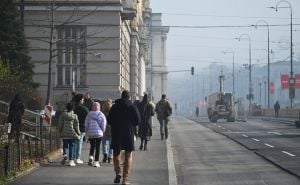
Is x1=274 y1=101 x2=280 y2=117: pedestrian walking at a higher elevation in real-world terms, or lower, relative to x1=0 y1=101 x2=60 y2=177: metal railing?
higher

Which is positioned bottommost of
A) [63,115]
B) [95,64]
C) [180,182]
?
[180,182]

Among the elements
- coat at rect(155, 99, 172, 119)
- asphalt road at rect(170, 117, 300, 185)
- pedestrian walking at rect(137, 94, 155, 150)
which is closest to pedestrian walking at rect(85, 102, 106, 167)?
asphalt road at rect(170, 117, 300, 185)

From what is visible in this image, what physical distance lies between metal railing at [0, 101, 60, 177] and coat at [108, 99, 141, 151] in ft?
7.28

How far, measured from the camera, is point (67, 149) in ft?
63.1

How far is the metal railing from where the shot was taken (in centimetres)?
1513

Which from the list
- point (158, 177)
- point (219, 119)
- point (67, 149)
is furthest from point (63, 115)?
point (219, 119)

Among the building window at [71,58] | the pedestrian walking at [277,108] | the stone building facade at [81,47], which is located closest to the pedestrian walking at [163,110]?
the stone building facade at [81,47]

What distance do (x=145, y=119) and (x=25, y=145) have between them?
23.0 ft

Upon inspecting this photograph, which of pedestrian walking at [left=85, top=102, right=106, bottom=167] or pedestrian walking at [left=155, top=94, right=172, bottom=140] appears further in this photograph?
pedestrian walking at [left=155, top=94, right=172, bottom=140]

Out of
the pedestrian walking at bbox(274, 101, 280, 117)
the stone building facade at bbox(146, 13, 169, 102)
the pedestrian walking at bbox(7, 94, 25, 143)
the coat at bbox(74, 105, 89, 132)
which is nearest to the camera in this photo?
the pedestrian walking at bbox(7, 94, 25, 143)

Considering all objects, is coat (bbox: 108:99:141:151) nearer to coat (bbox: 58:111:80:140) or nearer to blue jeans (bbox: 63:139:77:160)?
coat (bbox: 58:111:80:140)

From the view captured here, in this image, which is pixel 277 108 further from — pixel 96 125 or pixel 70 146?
pixel 96 125

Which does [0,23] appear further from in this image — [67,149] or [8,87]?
[67,149]

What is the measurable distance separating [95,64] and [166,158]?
20516 millimetres
